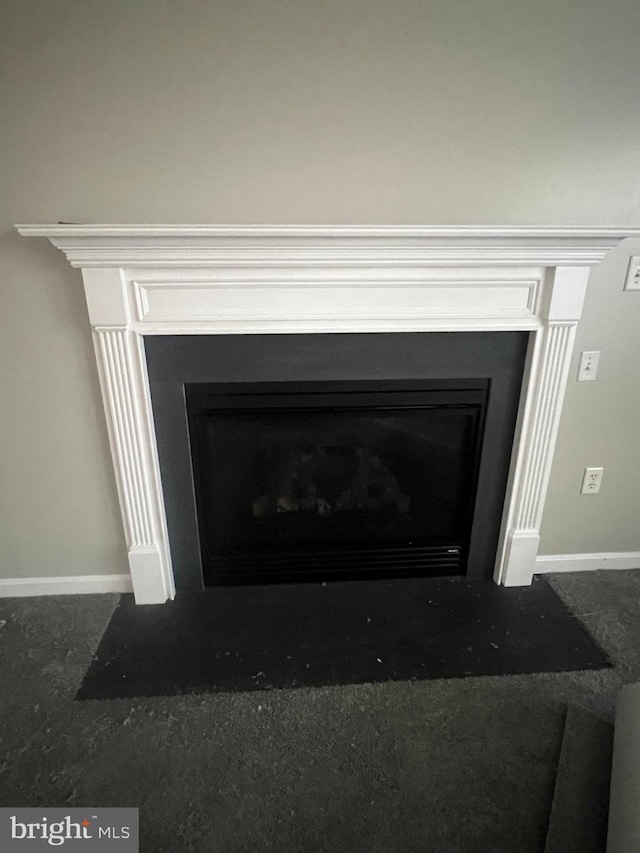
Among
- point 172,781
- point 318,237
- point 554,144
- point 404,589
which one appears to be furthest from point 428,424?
point 172,781

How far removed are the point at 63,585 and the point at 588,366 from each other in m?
2.14

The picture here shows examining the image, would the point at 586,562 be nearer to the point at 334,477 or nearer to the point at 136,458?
the point at 334,477

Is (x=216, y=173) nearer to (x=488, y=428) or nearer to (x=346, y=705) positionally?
(x=488, y=428)

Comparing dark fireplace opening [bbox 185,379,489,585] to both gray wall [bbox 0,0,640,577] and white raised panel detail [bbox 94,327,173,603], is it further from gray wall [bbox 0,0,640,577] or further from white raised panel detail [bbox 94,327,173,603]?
gray wall [bbox 0,0,640,577]

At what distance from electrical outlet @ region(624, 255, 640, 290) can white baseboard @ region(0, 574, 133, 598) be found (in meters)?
2.10

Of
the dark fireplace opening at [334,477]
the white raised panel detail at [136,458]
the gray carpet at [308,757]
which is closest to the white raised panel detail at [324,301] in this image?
the white raised panel detail at [136,458]

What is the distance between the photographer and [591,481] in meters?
2.00

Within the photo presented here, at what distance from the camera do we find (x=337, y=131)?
150cm

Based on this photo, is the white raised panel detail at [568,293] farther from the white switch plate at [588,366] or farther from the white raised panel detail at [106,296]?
the white raised panel detail at [106,296]

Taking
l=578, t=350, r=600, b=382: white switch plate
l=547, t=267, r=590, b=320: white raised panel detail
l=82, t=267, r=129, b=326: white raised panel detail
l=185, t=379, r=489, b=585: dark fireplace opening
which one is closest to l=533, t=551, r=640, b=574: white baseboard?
l=185, t=379, r=489, b=585: dark fireplace opening

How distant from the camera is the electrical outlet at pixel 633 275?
170 cm

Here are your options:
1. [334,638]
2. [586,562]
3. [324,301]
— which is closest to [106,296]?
[324,301]

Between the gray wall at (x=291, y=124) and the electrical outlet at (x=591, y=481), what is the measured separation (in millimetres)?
646

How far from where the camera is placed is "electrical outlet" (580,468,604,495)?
1.99m
